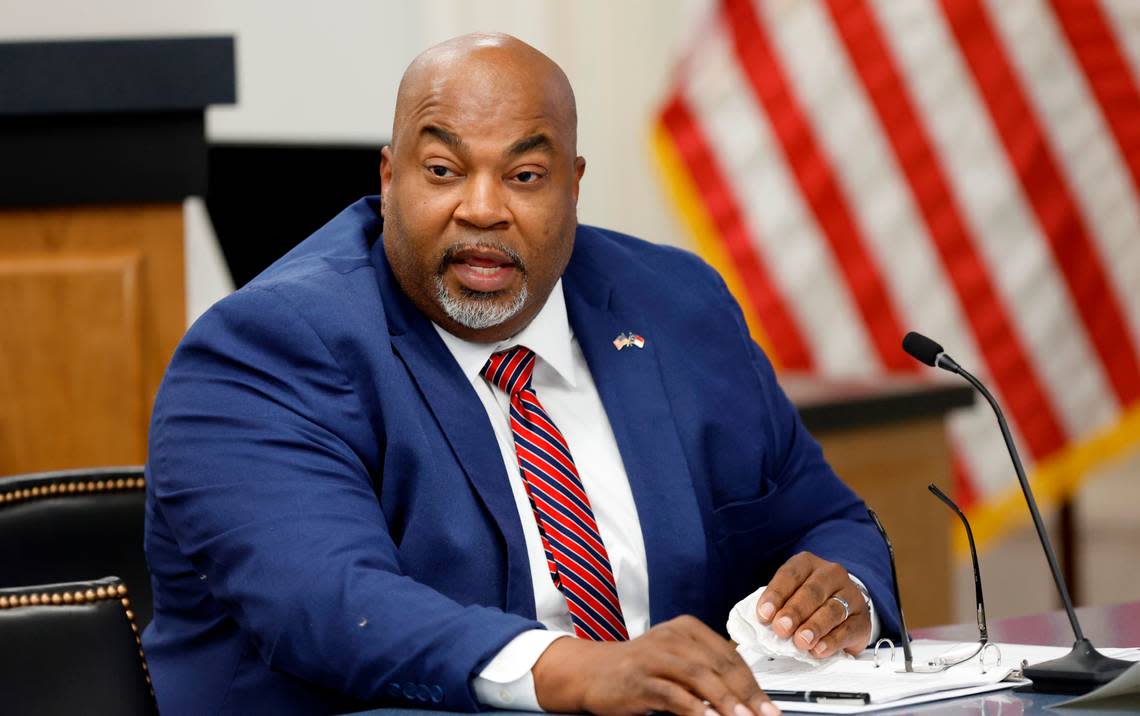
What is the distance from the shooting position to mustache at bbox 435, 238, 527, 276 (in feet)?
7.02

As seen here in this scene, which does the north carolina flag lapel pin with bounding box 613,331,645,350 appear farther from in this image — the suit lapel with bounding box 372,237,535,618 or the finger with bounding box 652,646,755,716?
the finger with bounding box 652,646,755,716

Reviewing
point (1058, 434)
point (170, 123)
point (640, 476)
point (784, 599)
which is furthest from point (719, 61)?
point (784, 599)

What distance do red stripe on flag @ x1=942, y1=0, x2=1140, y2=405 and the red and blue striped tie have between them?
304cm

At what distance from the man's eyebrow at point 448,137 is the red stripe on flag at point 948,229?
2990mm

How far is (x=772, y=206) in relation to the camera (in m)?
4.95

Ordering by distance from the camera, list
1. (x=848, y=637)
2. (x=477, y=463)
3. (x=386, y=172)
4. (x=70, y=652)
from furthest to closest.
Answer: (x=386, y=172)
(x=477, y=463)
(x=848, y=637)
(x=70, y=652)

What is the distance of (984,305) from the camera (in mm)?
4918

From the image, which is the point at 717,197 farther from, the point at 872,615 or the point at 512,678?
the point at 512,678

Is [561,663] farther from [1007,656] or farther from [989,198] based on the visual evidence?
[989,198]

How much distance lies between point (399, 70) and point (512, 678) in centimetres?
346

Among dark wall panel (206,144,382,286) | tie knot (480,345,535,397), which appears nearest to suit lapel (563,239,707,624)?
tie knot (480,345,535,397)

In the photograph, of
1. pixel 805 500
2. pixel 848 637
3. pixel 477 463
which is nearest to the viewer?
pixel 848 637

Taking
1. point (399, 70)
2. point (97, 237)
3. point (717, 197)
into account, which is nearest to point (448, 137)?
point (97, 237)

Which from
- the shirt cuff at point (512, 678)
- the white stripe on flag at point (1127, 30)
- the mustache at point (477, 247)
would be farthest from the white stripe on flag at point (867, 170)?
the shirt cuff at point (512, 678)
